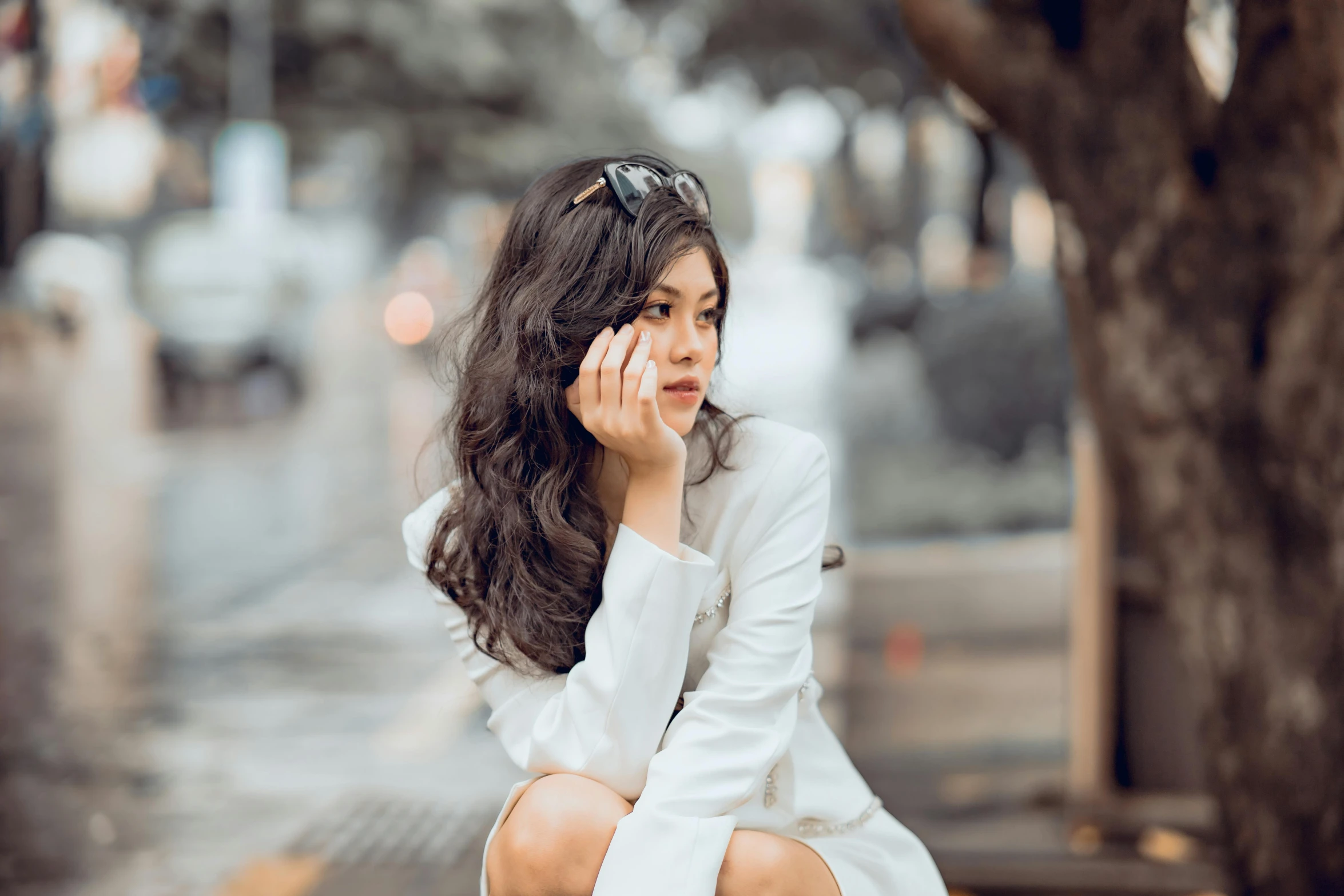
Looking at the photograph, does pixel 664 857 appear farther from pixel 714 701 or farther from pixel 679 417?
pixel 679 417

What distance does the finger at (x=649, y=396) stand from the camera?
6.56ft

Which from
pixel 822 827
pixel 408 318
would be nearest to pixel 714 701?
pixel 822 827

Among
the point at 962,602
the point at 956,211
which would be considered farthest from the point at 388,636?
the point at 956,211

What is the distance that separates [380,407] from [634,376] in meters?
17.3

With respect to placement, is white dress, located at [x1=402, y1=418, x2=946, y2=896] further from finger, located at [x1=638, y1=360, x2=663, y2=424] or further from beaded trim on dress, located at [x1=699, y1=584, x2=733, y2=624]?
finger, located at [x1=638, y1=360, x2=663, y2=424]

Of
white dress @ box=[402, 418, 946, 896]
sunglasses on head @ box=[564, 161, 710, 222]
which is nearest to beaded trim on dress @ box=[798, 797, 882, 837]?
white dress @ box=[402, 418, 946, 896]

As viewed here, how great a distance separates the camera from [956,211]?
81.4ft

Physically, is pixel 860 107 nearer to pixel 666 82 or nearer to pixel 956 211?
pixel 666 82

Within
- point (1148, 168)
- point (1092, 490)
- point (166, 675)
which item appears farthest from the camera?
point (166, 675)

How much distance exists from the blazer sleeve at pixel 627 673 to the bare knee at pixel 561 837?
0.05 m

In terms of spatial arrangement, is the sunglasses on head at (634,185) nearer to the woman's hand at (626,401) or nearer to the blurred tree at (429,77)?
the woman's hand at (626,401)

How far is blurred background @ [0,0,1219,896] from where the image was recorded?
414 cm

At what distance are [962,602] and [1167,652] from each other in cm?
257

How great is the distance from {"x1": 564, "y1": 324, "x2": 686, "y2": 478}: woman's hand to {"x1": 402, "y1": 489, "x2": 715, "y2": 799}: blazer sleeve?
0.44 feet
